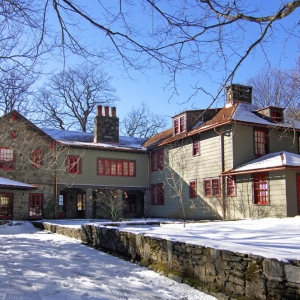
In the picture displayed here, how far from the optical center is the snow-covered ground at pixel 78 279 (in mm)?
5539

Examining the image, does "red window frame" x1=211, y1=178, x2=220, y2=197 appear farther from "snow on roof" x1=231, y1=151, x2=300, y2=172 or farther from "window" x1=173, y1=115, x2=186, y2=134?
"window" x1=173, y1=115, x2=186, y2=134

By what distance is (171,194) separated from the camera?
22188 mm

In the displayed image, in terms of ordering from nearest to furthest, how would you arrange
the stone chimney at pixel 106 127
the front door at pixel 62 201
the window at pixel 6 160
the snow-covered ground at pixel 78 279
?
the snow-covered ground at pixel 78 279, the window at pixel 6 160, the front door at pixel 62 201, the stone chimney at pixel 106 127

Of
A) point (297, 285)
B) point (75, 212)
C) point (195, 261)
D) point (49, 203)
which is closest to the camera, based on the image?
point (297, 285)

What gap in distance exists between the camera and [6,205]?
20.5 meters

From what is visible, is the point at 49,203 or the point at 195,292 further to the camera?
the point at 49,203

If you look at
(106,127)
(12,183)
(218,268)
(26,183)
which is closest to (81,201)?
(26,183)

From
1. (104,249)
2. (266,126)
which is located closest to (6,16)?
(104,249)

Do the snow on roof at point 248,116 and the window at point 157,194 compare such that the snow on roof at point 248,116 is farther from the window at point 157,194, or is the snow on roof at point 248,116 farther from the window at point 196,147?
the window at point 157,194

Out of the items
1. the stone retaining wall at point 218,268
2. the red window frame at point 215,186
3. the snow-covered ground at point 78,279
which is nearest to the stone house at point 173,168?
the red window frame at point 215,186

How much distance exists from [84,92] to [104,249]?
2891 cm

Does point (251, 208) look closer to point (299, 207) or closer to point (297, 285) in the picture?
point (299, 207)

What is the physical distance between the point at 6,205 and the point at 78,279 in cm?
1549

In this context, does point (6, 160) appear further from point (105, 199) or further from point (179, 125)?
point (179, 125)
